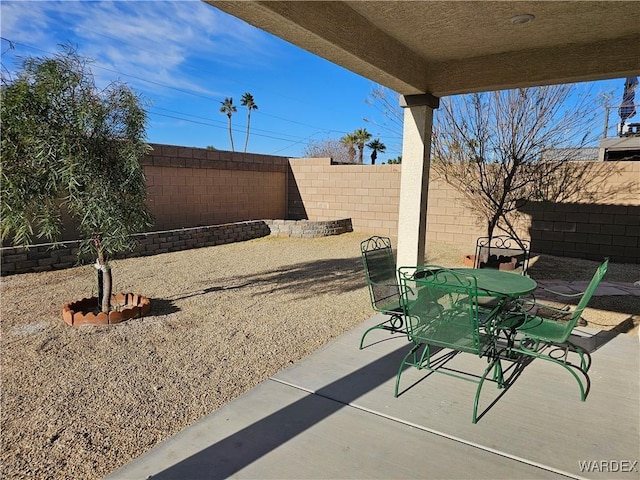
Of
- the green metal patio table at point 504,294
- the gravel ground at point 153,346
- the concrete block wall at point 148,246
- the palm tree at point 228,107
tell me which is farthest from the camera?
the palm tree at point 228,107

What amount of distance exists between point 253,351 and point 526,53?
417cm

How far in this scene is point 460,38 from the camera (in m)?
3.78

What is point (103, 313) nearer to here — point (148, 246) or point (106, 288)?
point (106, 288)

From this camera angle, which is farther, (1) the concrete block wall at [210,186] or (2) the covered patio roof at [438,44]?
(1) the concrete block wall at [210,186]

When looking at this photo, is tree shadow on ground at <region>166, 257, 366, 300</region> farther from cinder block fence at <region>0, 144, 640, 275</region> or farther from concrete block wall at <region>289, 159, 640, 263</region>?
concrete block wall at <region>289, 159, 640, 263</region>

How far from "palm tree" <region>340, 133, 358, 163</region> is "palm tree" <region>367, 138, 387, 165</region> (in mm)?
1105

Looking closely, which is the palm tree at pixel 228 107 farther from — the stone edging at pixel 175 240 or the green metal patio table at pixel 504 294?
the green metal patio table at pixel 504 294

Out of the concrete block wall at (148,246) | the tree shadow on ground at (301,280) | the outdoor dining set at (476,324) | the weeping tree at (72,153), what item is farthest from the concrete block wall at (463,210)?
the weeping tree at (72,153)

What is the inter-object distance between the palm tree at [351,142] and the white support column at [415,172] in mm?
23328

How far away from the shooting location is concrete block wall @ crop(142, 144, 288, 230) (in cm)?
958

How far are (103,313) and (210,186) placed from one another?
6952 mm

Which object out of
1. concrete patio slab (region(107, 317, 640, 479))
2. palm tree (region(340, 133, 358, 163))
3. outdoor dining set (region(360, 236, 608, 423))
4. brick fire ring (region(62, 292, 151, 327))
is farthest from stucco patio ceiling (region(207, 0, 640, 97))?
palm tree (region(340, 133, 358, 163))

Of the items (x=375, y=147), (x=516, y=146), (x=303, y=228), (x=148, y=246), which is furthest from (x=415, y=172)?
(x=375, y=147)

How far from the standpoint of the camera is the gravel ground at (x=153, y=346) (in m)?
2.39
